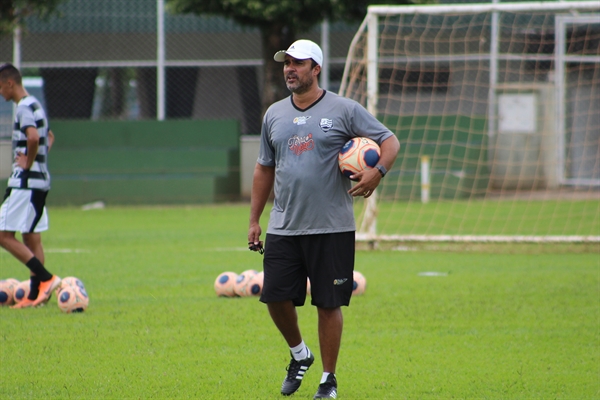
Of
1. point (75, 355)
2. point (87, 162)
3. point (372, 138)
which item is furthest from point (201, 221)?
point (372, 138)

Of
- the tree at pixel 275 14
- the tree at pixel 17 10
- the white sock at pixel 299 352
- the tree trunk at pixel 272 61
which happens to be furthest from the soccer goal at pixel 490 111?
the white sock at pixel 299 352

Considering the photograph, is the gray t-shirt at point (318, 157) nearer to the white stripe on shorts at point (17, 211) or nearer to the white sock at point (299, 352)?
the white sock at point (299, 352)

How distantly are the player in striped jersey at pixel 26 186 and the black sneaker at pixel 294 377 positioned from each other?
3.73 meters

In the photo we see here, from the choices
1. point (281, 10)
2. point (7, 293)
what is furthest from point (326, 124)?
point (281, 10)

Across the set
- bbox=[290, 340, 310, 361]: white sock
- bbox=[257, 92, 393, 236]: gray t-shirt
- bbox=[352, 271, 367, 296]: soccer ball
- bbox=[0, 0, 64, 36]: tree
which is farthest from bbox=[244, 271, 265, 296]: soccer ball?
bbox=[0, 0, 64, 36]: tree

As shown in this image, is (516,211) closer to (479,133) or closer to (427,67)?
(479,133)

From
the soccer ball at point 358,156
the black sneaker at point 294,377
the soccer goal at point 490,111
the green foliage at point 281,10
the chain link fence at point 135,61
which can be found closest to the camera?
the soccer ball at point 358,156

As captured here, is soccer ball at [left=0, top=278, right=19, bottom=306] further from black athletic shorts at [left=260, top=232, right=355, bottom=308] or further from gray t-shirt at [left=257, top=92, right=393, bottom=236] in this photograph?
gray t-shirt at [left=257, top=92, right=393, bottom=236]

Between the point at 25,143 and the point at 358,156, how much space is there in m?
4.42

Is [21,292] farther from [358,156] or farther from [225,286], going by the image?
[358,156]

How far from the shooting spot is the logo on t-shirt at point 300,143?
17.1 feet

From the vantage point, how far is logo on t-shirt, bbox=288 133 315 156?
5199 millimetres

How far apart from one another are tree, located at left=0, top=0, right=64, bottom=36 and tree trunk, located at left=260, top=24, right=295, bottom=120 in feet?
16.5

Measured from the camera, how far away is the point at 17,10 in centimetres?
1961
